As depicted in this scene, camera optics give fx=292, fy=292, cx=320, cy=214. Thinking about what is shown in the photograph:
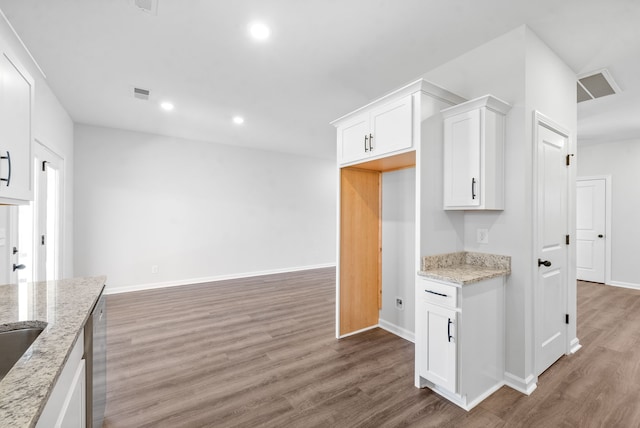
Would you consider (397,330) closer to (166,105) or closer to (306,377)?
(306,377)

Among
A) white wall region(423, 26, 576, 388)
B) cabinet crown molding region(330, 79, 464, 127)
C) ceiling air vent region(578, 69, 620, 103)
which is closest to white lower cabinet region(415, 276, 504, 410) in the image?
white wall region(423, 26, 576, 388)

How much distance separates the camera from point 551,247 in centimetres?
261

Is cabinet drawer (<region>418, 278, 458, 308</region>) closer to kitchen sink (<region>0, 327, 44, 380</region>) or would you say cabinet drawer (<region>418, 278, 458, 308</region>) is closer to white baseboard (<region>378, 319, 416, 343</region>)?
white baseboard (<region>378, 319, 416, 343</region>)

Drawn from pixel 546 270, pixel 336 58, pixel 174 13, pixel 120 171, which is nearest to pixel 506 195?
pixel 546 270

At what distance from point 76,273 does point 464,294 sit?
5.59 m

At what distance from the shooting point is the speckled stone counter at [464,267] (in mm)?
2127

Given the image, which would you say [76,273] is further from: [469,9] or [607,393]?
[607,393]

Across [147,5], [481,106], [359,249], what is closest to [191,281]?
[359,249]

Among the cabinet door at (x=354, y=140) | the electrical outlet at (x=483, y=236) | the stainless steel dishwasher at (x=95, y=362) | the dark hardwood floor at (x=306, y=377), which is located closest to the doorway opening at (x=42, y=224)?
the dark hardwood floor at (x=306, y=377)

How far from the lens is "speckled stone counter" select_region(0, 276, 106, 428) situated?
2.39 feet

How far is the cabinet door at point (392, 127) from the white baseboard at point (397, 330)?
77.8 inches

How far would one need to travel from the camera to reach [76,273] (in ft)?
15.4

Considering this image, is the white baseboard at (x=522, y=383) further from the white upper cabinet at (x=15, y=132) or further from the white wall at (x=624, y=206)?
the white wall at (x=624, y=206)

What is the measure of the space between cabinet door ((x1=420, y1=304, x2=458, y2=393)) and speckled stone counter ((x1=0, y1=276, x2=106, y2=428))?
2120mm
